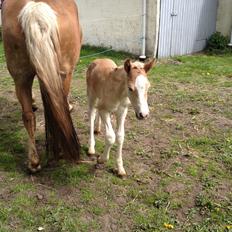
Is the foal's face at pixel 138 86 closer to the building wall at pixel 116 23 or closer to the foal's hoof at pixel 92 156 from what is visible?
the foal's hoof at pixel 92 156

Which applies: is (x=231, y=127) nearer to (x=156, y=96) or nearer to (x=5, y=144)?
(x=156, y=96)

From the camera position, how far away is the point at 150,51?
7906mm

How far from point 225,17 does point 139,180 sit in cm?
A: 746

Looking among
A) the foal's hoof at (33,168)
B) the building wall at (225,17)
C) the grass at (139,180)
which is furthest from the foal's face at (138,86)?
the building wall at (225,17)

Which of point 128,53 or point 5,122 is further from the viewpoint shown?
point 128,53

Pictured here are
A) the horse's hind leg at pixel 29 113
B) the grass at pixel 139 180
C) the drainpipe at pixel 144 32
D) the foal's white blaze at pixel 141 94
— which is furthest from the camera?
the drainpipe at pixel 144 32

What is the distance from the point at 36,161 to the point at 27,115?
1.52 ft

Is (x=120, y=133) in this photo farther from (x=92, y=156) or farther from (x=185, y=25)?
(x=185, y=25)

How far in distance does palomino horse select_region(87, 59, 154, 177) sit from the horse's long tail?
14.2 inches

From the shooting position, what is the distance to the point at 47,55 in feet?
9.20

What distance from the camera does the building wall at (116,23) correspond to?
7.82 m

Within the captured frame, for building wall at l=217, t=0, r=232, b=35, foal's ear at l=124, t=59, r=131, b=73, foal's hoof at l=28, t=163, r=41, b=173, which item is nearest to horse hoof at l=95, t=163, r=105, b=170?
foal's hoof at l=28, t=163, r=41, b=173

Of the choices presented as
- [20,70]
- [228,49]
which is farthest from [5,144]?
[228,49]

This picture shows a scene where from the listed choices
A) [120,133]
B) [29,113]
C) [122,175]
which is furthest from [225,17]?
[29,113]
